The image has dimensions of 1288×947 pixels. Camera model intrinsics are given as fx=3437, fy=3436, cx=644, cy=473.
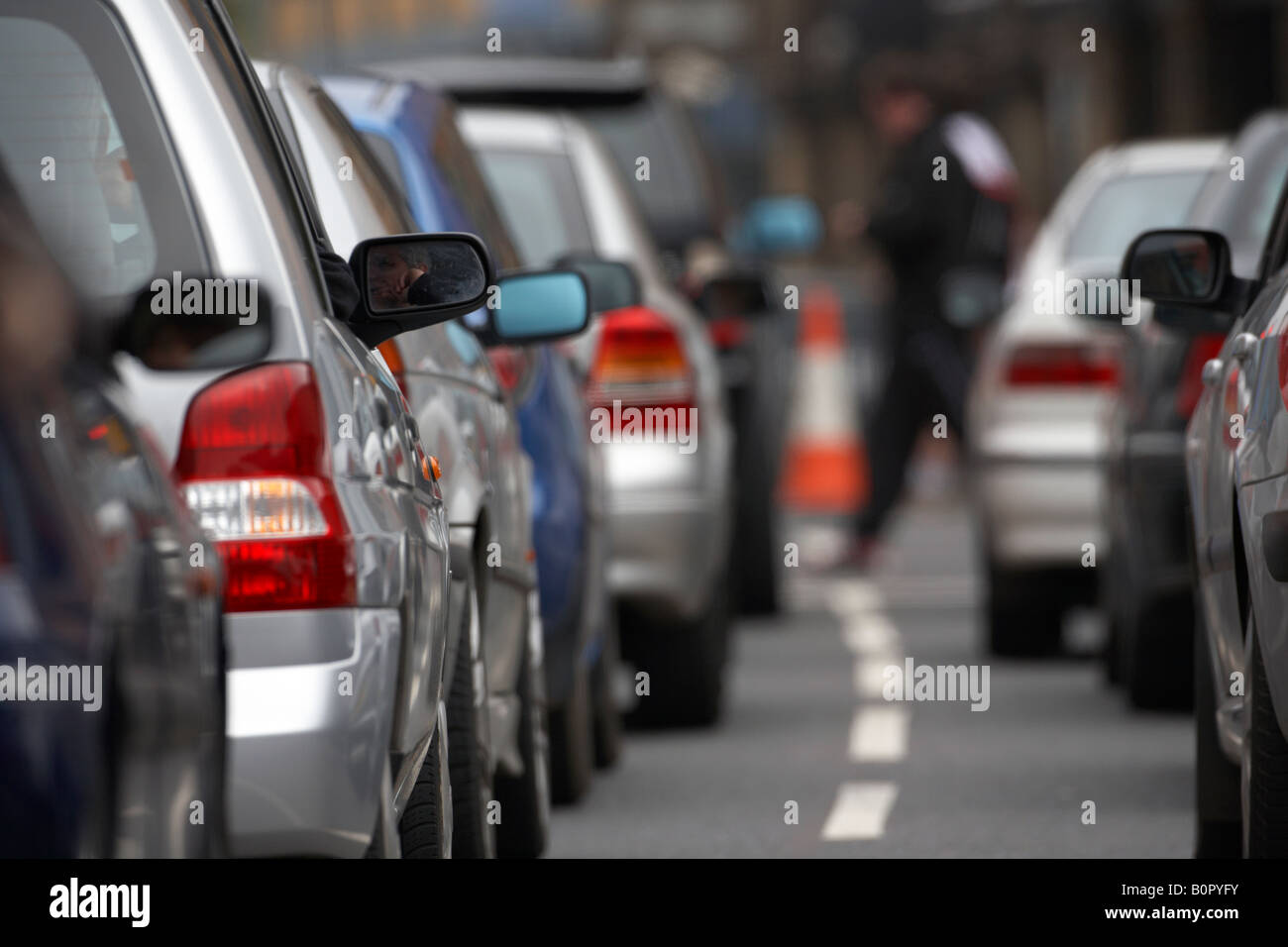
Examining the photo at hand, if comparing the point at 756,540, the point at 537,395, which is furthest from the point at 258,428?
the point at 756,540

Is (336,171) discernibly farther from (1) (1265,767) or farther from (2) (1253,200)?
(2) (1253,200)

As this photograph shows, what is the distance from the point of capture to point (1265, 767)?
548 centimetres

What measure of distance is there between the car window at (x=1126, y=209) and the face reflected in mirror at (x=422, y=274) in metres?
7.07

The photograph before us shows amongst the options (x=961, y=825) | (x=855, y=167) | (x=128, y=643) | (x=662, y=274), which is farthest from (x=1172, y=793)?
(x=855, y=167)

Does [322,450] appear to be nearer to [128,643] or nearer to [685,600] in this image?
[128,643]

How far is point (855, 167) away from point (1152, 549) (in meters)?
65.4

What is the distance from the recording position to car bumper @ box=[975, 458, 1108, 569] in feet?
38.7

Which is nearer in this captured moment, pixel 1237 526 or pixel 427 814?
pixel 427 814

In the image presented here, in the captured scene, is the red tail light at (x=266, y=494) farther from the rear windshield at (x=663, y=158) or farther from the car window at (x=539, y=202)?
the rear windshield at (x=663, y=158)

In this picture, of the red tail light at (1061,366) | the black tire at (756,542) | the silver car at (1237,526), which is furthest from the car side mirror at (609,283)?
the black tire at (756,542)

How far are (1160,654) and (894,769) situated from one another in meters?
1.17

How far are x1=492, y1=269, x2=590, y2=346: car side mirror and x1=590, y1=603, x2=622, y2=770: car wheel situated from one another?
1.77 m

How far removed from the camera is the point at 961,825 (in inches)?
318
